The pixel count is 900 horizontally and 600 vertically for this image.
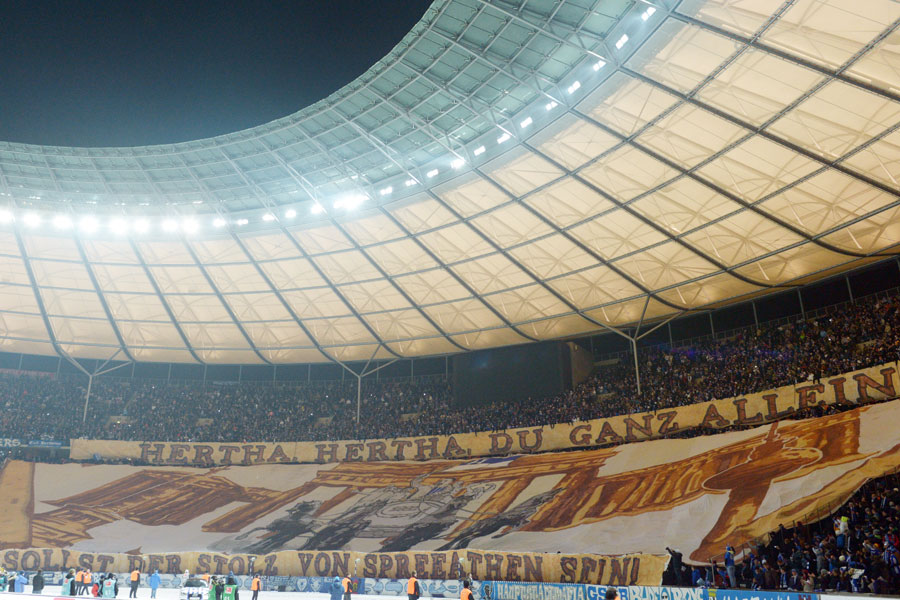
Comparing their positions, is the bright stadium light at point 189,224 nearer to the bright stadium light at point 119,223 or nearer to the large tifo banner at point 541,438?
the bright stadium light at point 119,223

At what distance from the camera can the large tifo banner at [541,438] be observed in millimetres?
34209

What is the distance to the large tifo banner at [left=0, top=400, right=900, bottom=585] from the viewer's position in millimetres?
30375

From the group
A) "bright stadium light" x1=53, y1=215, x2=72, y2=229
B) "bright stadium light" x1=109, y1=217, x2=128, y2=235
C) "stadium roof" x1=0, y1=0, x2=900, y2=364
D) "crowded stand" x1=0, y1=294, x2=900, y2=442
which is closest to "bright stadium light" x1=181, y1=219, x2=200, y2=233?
"stadium roof" x1=0, y1=0, x2=900, y2=364

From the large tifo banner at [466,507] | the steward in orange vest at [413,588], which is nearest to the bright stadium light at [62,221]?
the large tifo banner at [466,507]

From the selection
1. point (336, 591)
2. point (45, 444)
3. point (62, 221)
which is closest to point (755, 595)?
point (336, 591)

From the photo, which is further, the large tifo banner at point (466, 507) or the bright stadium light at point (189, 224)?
the bright stadium light at point (189, 224)

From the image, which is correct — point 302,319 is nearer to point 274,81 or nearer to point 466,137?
point 466,137

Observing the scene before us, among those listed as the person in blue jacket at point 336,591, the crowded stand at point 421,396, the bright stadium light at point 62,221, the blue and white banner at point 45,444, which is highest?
the bright stadium light at point 62,221

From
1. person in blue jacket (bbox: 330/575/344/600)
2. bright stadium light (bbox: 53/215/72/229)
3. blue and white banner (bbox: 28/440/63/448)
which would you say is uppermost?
bright stadium light (bbox: 53/215/72/229)

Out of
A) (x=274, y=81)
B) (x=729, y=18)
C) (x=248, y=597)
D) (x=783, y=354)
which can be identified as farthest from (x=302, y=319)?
(x=729, y=18)

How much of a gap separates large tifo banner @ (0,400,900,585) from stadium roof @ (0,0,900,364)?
375 inches

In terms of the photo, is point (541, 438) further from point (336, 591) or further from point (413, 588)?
Result: point (336, 591)

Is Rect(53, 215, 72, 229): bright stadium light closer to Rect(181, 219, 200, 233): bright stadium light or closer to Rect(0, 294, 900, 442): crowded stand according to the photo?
Rect(181, 219, 200, 233): bright stadium light

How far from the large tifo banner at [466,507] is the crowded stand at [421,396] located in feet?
14.7
